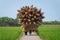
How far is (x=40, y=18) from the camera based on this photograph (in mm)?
25672

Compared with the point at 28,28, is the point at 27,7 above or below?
above

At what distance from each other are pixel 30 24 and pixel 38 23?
89cm

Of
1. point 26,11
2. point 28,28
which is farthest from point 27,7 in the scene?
point 28,28

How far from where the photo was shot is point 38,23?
25516 millimetres

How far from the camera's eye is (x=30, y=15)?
24.9m

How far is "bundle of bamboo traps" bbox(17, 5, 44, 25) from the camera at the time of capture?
25.0 m

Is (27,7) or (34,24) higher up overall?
(27,7)

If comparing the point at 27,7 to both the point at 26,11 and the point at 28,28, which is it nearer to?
the point at 26,11

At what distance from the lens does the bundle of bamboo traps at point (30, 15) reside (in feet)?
82.1

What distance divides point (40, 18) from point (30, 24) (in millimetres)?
1272

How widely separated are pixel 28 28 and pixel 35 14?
150cm

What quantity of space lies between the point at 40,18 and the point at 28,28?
153 cm

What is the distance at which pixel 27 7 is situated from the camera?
83.5 ft

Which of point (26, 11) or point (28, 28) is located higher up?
point (26, 11)
